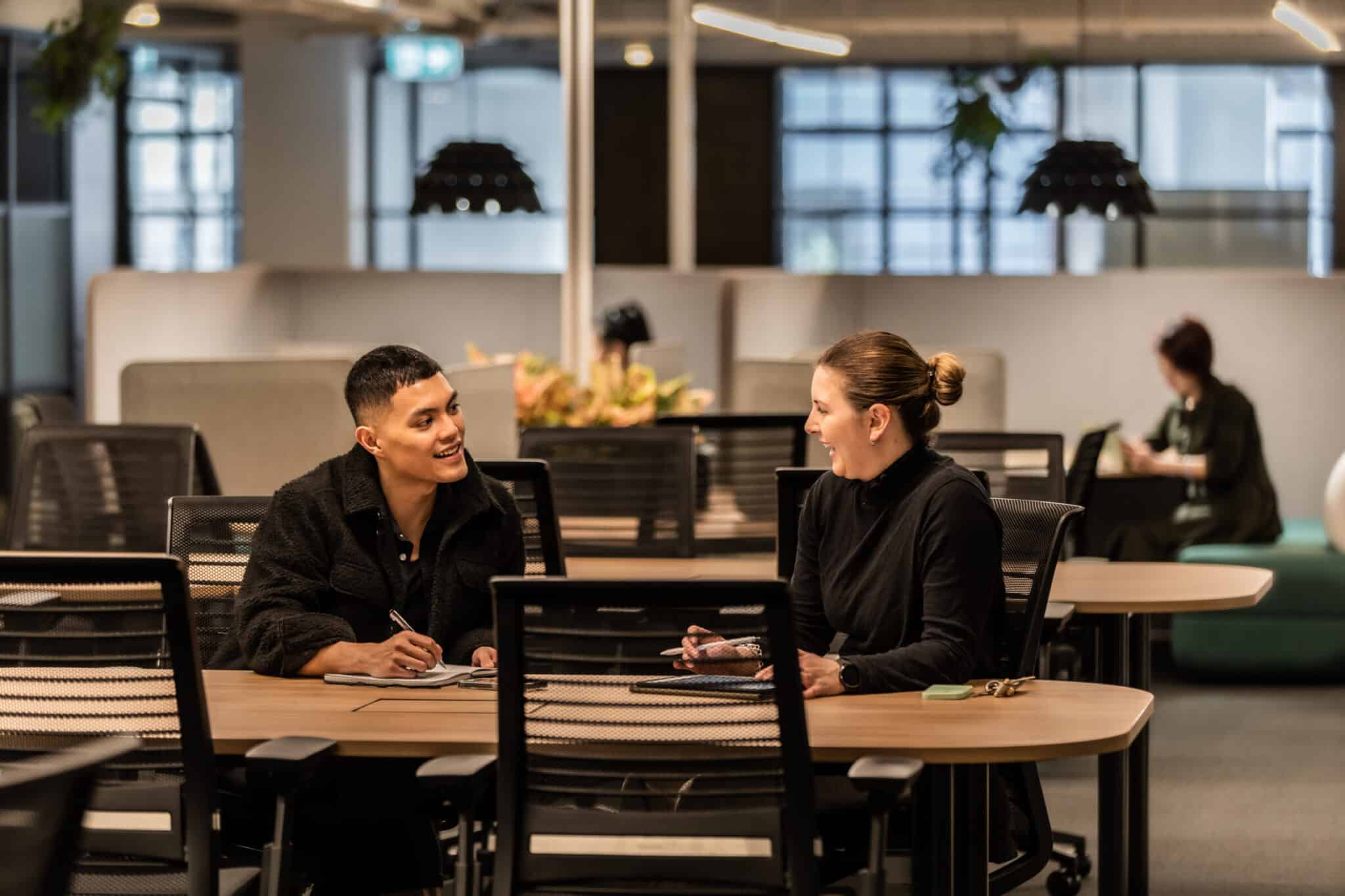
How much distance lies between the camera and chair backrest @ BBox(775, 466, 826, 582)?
137 inches

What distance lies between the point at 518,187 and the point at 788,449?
277cm

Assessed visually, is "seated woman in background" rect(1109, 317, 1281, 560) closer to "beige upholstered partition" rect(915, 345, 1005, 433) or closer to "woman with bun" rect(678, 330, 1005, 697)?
"beige upholstered partition" rect(915, 345, 1005, 433)

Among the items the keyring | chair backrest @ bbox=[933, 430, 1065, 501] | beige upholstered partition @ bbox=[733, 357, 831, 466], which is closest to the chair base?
chair backrest @ bbox=[933, 430, 1065, 501]

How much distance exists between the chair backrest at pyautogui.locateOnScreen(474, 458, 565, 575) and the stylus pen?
1.22 m

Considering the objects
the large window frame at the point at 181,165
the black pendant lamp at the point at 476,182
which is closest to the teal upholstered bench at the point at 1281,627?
the black pendant lamp at the point at 476,182

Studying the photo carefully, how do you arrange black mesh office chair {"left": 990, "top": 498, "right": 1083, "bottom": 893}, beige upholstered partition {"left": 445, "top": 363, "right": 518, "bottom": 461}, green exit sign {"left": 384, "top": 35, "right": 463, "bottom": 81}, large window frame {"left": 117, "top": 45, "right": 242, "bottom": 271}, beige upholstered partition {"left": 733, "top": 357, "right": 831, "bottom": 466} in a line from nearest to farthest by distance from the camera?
black mesh office chair {"left": 990, "top": 498, "right": 1083, "bottom": 893} → beige upholstered partition {"left": 445, "top": 363, "right": 518, "bottom": 461} → beige upholstered partition {"left": 733, "top": 357, "right": 831, "bottom": 466} → green exit sign {"left": 384, "top": 35, "right": 463, "bottom": 81} → large window frame {"left": 117, "top": 45, "right": 242, "bottom": 271}

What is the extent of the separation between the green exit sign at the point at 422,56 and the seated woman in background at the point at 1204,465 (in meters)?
9.62

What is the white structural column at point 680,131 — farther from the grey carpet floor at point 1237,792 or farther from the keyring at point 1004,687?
the keyring at point 1004,687

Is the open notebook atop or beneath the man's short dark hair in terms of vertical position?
beneath

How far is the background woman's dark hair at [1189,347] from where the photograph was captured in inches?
265

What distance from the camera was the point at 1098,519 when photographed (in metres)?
7.09

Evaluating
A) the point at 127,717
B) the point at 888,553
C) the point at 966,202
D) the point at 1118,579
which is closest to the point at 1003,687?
the point at 888,553

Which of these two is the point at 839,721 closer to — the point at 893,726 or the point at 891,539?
the point at 893,726

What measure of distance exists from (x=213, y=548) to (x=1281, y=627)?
14.6 ft
